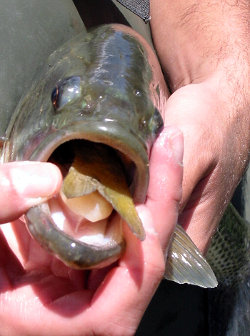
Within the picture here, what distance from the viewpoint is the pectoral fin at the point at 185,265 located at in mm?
1452

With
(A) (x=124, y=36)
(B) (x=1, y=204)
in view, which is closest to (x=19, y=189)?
(B) (x=1, y=204)

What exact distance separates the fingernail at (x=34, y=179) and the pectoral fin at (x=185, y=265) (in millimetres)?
522

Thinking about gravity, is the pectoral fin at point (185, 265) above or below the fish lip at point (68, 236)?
below

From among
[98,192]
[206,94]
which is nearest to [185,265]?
[98,192]

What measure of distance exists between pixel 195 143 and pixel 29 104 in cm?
60

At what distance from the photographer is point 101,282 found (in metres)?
1.24

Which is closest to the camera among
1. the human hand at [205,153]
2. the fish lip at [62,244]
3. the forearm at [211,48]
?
the fish lip at [62,244]

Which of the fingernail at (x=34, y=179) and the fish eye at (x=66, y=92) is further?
the fish eye at (x=66, y=92)

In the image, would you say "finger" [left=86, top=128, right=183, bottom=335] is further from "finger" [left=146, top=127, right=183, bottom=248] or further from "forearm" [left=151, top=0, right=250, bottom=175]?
"forearm" [left=151, top=0, right=250, bottom=175]

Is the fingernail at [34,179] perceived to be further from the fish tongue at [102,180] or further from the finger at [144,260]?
the finger at [144,260]

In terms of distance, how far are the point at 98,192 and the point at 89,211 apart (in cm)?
5

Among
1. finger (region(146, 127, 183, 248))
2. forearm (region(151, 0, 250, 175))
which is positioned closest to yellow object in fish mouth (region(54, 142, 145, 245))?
finger (region(146, 127, 183, 248))

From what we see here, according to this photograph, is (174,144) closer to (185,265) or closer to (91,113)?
(91,113)

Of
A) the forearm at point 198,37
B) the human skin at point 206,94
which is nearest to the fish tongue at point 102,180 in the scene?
the human skin at point 206,94
